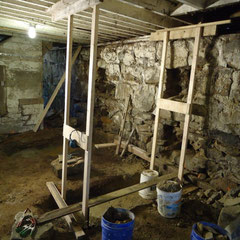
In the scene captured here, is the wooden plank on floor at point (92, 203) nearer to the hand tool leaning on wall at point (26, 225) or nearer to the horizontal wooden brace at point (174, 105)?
the hand tool leaning on wall at point (26, 225)

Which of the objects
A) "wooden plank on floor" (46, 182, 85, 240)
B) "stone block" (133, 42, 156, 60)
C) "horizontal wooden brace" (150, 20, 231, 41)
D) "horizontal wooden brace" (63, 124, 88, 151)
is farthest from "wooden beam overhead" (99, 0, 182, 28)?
"wooden plank on floor" (46, 182, 85, 240)

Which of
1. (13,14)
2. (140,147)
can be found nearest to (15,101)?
(13,14)

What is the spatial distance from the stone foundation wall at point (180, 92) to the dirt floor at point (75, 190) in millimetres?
827

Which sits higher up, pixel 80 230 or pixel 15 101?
pixel 15 101

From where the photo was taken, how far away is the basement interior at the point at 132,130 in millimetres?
2732

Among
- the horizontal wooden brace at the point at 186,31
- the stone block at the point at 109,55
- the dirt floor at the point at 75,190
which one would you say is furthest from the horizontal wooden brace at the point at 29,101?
the horizontal wooden brace at the point at 186,31

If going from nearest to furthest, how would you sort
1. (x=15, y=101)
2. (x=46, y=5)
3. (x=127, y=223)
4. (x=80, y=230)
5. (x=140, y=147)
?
(x=127, y=223) → (x=80, y=230) → (x=46, y=5) → (x=140, y=147) → (x=15, y=101)

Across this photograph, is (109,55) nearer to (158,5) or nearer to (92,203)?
(158,5)

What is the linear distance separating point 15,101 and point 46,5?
357 cm

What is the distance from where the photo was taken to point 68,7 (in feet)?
9.06

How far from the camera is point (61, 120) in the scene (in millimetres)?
7309

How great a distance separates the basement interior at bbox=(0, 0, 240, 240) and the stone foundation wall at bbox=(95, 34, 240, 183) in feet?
0.06

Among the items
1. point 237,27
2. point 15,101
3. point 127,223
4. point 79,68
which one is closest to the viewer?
point 127,223

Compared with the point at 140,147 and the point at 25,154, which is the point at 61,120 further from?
the point at 140,147
